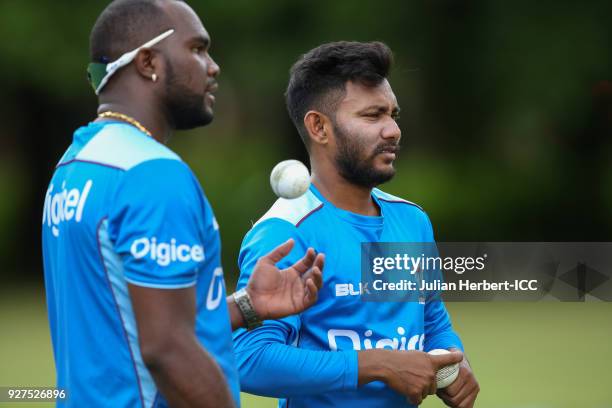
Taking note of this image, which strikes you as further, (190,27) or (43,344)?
(43,344)

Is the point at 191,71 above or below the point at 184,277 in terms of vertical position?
above

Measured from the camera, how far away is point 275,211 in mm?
4277

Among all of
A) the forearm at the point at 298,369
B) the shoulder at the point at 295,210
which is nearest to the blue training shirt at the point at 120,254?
the forearm at the point at 298,369

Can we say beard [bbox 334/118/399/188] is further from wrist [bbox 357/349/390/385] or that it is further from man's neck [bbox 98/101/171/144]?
man's neck [bbox 98/101/171/144]

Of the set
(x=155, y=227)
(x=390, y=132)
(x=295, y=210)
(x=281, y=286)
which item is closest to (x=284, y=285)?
(x=281, y=286)

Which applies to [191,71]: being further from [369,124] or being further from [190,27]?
[369,124]

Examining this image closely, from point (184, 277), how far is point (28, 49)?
59.2 feet

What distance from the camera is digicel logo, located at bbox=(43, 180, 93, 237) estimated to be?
9.55 ft

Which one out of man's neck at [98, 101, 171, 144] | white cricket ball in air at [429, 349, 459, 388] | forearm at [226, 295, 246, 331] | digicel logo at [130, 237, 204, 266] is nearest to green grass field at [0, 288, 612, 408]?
white cricket ball in air at [429, 349, 459, 388]

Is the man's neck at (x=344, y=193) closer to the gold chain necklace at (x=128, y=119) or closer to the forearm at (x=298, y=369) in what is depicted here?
the forearm at (x=298, y=369)

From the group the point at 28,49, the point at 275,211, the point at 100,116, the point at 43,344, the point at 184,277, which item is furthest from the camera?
the point at 28,49

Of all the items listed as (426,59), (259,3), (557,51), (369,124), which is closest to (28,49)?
(259,3)

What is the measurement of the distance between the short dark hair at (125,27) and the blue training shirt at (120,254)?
0.28 meters

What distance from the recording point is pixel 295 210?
4.27m
